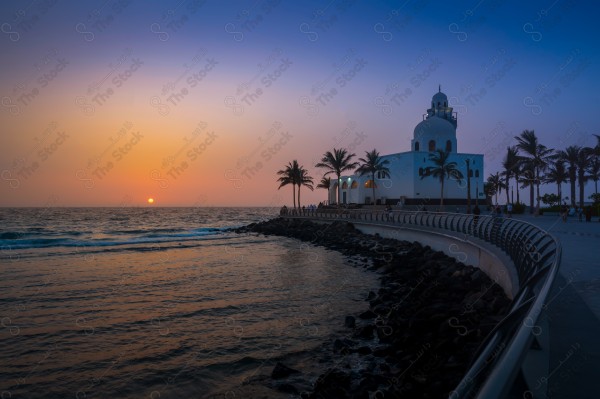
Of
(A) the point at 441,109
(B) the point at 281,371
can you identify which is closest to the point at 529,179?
(A) the point at 441,109

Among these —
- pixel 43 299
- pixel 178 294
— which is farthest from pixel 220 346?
pixel 43 299

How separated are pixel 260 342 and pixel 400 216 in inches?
966

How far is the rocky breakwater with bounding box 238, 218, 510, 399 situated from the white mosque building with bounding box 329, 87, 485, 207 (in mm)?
42403

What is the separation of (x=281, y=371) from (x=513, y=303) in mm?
4970

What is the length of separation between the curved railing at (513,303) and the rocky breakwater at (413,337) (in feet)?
4.50

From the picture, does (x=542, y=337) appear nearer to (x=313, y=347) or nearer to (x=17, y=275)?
(x=313, y=347)

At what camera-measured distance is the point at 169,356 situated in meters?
9.71

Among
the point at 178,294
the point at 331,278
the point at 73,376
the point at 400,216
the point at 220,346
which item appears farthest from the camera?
the point at 400,216

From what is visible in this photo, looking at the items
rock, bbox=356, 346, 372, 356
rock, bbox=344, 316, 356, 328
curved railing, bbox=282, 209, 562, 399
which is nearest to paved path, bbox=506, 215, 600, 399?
curved railing, bbox=282, 209, 562, 399

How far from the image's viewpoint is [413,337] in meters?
9.91

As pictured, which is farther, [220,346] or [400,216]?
[400,216]

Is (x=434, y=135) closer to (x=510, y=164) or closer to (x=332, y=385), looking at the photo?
(x=510, y=164)

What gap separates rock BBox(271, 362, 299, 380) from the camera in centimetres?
855

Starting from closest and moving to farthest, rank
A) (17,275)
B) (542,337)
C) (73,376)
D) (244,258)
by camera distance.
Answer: (542,337) < (73,376) < (17,275) < (244,258)
